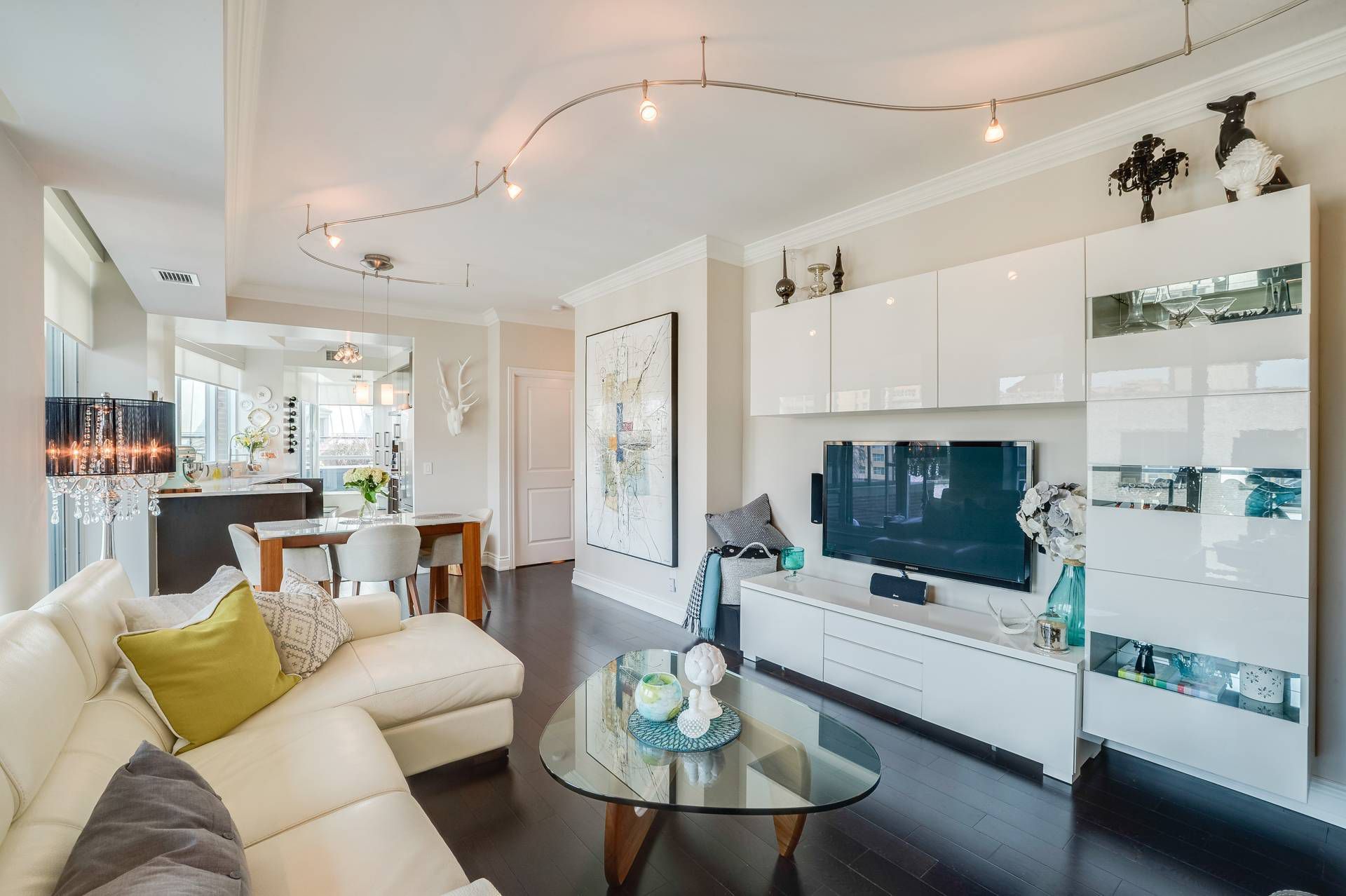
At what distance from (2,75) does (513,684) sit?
245 cm

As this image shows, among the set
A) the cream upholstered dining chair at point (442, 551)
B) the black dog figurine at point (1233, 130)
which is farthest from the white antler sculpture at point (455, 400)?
the black dog figurine at point (1233, 130)

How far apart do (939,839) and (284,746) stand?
2.14 meters

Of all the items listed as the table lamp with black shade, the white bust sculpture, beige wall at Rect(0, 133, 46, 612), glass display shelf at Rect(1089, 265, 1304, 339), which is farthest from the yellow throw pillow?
glass display shelf at Rect(1089, 265, 1304, 339)

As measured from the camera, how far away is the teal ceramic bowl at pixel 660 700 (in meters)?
1.97

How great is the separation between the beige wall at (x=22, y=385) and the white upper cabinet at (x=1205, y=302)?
13.0 feet

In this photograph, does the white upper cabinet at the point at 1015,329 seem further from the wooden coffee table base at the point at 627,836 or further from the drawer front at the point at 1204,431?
the wooden coffee table base at the point at 627,836

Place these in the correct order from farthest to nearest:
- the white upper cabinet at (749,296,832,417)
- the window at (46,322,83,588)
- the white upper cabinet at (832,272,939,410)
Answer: the window at (46,322,83,588)
the white upper cabinet at (749,296,832,417)
the white upper cabinet at (832,272,939,410)

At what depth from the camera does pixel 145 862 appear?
101 centimetres

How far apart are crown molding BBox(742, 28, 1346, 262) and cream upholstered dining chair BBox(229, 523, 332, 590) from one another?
3.95m

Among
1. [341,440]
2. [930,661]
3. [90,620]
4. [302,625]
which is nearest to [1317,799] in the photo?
[930,661]

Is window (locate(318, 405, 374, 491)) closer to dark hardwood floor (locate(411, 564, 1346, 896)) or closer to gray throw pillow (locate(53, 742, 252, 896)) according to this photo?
dark hardwood floor (locate(411, 564, 1346, 896))

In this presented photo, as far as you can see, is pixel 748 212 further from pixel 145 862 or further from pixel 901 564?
pixel 145 862

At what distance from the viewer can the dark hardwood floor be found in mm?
1839

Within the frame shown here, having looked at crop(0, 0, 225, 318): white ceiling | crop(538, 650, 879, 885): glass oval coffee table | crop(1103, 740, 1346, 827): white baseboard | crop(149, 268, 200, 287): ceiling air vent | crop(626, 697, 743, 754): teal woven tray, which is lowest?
crop(1103, 740, 1346, 827): white baseboard
